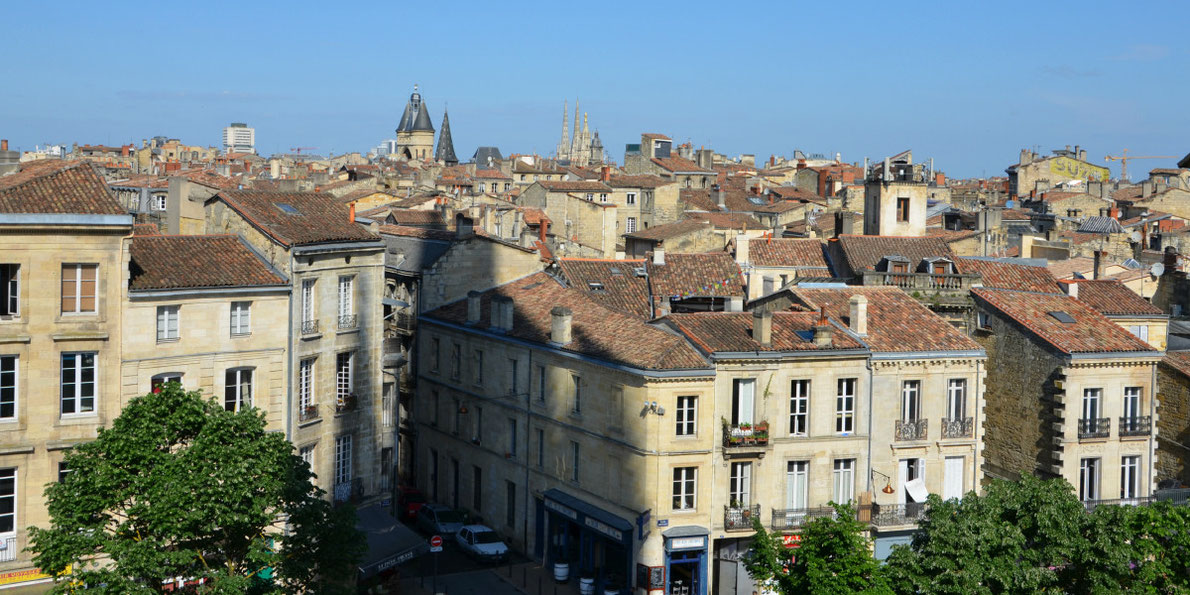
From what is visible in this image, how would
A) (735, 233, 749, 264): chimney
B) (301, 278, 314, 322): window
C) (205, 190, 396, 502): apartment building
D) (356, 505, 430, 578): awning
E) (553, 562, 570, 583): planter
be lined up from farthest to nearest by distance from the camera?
(735, 233, 749, 264): chimney → (553, 562, 570, 583): planter → (301, 278, 314, 322): window → (205, 190, 396, 502): apartment building → (356, 505, 430, 578): awning

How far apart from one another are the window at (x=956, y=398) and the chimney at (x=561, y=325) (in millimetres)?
12358

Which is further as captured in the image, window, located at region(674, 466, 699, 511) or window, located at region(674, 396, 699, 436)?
window, located at region(674, 466, 699, 511)

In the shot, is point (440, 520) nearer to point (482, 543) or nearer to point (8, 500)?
point (482, 543)

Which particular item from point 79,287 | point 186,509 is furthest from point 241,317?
point 186,509

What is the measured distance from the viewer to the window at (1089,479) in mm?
48875

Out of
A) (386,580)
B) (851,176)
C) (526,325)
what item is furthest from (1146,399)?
(851,176)

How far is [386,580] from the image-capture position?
145 feet

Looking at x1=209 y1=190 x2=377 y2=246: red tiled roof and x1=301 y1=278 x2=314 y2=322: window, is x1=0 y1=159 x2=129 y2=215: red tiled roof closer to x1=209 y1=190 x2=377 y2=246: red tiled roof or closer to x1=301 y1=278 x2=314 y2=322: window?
x1=209 y1=190 x2=377 y2=246: red tiled roof

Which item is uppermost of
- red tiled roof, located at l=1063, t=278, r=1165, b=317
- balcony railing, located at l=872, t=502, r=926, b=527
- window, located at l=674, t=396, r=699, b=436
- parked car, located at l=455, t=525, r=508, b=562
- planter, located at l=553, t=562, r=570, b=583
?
red tiled roof, located at l=1063, t=278, r=1165, b=317

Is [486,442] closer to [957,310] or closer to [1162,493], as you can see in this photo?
[957,310]

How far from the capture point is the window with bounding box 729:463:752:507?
44719 mm

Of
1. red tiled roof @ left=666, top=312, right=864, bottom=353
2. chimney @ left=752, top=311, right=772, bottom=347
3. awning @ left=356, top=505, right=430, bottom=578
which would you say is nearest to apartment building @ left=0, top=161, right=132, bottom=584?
awning @ left=356, top=505, right=430, bottom=578

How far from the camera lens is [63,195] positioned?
37000 millimetres

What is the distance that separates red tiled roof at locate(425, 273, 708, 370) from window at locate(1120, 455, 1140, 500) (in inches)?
632
